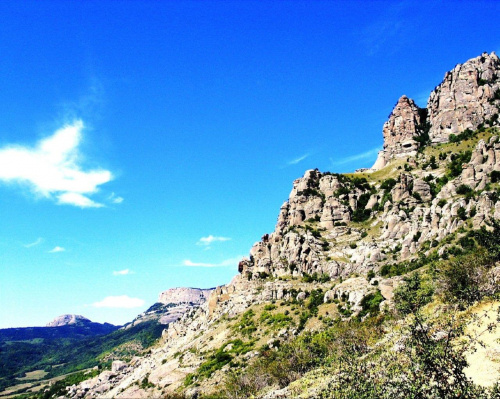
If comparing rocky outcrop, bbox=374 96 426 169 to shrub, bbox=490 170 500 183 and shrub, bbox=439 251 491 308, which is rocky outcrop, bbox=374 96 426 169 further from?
shrub, bbox=439 251 491 308

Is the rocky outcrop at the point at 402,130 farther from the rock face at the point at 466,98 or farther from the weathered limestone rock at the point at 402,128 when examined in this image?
the rock face at the point at 466,98

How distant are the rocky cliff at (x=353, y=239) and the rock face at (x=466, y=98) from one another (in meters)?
0.49

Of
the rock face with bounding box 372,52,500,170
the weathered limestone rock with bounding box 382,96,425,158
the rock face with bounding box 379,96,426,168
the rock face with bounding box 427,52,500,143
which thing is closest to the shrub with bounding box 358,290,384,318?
the rock face with bounding box 372,52,500,170

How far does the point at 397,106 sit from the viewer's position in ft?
596

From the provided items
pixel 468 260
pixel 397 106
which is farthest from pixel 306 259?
pixel 397 106

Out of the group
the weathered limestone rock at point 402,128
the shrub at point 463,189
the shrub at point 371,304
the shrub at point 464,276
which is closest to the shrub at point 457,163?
the shrub at point 463,189

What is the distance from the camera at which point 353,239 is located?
118625 mm

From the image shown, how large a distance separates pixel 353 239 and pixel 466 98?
9438cm

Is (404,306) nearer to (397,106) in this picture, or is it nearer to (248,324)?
(248,324)

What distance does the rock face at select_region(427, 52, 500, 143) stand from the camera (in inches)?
5851

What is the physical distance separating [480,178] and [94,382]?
170 m

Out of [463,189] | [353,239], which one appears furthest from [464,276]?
[353,239]

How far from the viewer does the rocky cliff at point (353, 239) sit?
280ft

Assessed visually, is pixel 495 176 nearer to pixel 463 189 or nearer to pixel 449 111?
pixel 463 189
